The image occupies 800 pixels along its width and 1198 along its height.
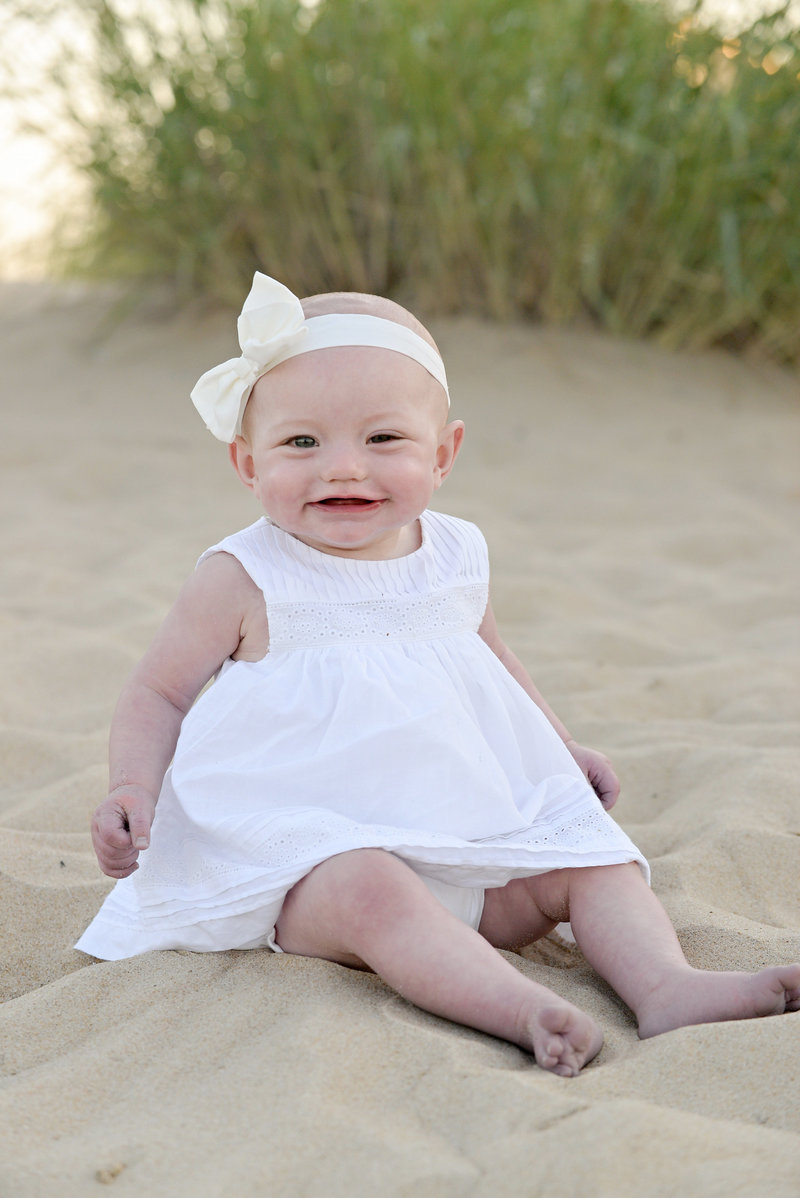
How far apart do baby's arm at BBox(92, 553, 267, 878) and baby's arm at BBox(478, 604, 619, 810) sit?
39 cm

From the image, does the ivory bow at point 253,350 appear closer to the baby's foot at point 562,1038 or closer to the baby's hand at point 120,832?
the baby's hand at point 120,832

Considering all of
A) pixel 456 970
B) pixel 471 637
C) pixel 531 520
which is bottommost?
pixel 531 520

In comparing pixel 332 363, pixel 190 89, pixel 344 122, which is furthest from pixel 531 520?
pixel 332 363

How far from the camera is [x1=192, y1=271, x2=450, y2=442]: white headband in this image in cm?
165

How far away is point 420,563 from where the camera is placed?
1.82 m

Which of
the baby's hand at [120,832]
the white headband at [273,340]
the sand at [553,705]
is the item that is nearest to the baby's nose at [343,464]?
the white headband at [273,340]

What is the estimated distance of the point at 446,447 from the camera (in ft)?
5.96

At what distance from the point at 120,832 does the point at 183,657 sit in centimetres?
29

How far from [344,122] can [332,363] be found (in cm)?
350

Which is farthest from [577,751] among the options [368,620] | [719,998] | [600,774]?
[719,998]

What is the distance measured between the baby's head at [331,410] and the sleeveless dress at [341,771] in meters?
0.10

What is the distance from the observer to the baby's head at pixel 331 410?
1.65 metres

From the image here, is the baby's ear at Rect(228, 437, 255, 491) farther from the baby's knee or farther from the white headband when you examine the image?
the baby's knee

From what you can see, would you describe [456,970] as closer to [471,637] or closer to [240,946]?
[240,946]
